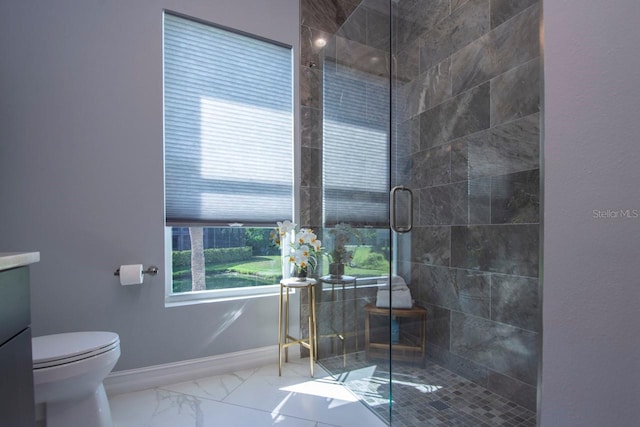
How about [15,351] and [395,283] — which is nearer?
[15,351]

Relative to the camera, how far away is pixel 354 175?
1961mm

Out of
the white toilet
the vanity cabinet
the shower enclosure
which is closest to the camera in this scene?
the vanity cabinet

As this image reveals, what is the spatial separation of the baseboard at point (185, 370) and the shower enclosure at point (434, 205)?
0.46 metres

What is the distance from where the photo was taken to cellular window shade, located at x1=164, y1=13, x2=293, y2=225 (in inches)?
75.9

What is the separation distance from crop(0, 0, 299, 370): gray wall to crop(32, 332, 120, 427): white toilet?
36cm

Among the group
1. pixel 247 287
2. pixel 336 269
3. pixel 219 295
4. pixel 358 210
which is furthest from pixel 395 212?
pixel 219 295

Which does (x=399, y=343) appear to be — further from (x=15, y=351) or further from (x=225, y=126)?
(x=225, y=126)

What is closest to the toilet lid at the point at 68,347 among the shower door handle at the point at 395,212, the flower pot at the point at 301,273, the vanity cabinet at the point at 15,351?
the vanity cabinet at the point at 15,351

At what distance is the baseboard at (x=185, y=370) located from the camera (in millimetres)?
1730

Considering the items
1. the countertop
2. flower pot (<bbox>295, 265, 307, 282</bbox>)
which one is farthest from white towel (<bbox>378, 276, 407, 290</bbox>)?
the countertop

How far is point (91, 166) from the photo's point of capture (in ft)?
5.55

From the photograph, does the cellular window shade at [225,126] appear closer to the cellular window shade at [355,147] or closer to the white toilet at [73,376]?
the cellular window shade at [355,147]

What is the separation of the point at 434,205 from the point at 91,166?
2.21 m

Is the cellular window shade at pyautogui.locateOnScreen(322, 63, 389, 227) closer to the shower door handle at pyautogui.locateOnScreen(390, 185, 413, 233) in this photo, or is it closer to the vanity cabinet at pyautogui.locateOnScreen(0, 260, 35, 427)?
the shower door handle at pyautogui.locateOnScreen(390, 185, 413, 233)
